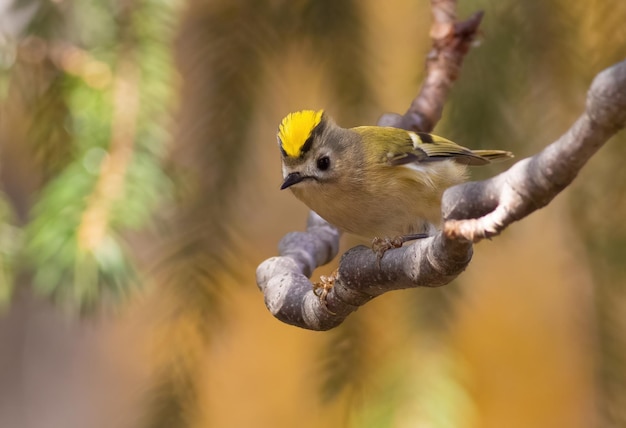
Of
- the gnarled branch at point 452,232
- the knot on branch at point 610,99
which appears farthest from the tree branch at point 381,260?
the knot on branch at point 610,99

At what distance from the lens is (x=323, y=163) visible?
3.57 ft

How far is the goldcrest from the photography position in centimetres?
104

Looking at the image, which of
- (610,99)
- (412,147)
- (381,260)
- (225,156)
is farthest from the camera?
(412,147)

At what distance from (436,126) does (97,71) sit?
0.54 m

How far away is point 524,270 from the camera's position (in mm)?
2230

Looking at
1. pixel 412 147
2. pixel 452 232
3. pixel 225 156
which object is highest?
pixel 412 147

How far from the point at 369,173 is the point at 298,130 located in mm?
125

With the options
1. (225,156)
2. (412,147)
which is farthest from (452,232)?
(412,147)

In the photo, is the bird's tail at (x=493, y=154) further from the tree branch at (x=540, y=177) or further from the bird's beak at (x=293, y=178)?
the tree branch at (x=540, y=177)

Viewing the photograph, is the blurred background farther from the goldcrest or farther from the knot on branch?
the knot on branch

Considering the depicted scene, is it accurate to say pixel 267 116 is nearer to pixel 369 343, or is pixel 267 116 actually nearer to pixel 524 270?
pixel 369 343

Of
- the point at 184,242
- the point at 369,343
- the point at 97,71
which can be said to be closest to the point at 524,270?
the point at 369,343

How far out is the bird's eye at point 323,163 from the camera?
3.55 ft

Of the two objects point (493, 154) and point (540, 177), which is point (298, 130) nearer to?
point (493, 154)
